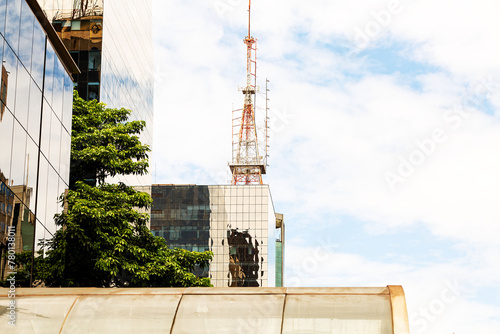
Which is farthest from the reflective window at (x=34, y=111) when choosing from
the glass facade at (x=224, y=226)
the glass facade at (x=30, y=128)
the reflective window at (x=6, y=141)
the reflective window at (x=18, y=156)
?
the glass facade at (x=224, y=226)

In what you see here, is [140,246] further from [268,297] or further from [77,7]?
[77,7]

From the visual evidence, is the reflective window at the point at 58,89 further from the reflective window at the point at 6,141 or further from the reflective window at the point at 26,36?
the reflective window at the point at 6,141

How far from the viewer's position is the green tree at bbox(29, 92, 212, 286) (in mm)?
36594

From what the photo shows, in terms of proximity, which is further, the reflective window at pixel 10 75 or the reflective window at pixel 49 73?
the reflective window at pixel 49 73

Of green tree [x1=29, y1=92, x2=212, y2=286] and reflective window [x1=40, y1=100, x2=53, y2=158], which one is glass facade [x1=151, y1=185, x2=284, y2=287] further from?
reflective window [x1=40, y1=100, x2=53, y2=158]

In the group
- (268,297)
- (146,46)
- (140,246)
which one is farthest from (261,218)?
(268,297)

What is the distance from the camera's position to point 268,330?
20359 mm

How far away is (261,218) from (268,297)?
113 m

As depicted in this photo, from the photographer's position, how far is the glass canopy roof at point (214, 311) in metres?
20.2

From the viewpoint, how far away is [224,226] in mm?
135375

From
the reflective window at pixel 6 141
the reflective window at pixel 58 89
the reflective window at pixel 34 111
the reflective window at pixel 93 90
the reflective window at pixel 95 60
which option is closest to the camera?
the reflective window at pixel 6 141

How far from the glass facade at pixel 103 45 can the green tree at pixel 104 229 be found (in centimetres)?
1833

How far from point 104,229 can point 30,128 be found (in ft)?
22.8

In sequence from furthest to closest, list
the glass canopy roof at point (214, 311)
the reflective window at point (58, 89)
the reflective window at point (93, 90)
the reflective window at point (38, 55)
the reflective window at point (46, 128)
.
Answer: the reflective window at point (93, 90) < the reflective window at point (58, 89) < the reflective window at point (46, 128) < the reflective window at point (38, 55) < the glass canopy roof at point (214, 311)
